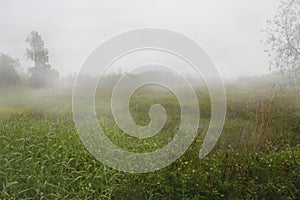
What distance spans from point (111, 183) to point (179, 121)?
214cm

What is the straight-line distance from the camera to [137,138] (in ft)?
12.9

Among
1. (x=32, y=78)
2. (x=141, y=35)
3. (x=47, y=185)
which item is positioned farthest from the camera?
(x=32, y=78)

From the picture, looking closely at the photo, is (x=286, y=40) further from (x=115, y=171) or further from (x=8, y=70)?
(x=8, y=70)

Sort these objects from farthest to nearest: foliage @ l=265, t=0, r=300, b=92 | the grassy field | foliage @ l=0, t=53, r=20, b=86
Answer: foliage @ l=265, t=0, r=300, b=92 < foliage @ l=0, t=53, r=20, b=86 < the grassy field

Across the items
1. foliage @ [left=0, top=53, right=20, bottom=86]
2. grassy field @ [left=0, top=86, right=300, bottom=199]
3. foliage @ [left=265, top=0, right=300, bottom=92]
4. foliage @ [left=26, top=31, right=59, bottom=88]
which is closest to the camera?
grassy field @ [left=0, top=86, right=300, bottom=199]

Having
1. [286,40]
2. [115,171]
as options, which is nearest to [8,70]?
[115,171]

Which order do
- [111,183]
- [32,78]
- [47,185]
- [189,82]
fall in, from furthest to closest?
[32,78] < [189,82] < [111,183] < [47,185]

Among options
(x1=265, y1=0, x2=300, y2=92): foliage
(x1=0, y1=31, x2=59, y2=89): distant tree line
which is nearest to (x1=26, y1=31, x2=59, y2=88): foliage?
(x1=0, y1=31, x2=59, y2=89): distant tree line

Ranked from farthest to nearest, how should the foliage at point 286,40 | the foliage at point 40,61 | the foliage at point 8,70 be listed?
the foliage at point 286,40 < the foliage at point 40,61 < the foliage at point 8,70

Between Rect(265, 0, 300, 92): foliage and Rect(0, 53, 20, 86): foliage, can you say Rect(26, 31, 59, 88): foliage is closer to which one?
Rect(0, 53, 20, 86): foliage

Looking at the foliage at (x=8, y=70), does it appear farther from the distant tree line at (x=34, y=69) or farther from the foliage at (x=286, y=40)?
the foliage at (x=286, y=40)

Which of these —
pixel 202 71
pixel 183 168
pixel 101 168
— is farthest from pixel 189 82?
pixel 101 168

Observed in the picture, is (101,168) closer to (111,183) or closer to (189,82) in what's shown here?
(111,183)

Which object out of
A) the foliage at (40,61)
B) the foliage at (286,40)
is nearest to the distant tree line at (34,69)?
the foliage at (40,61)
